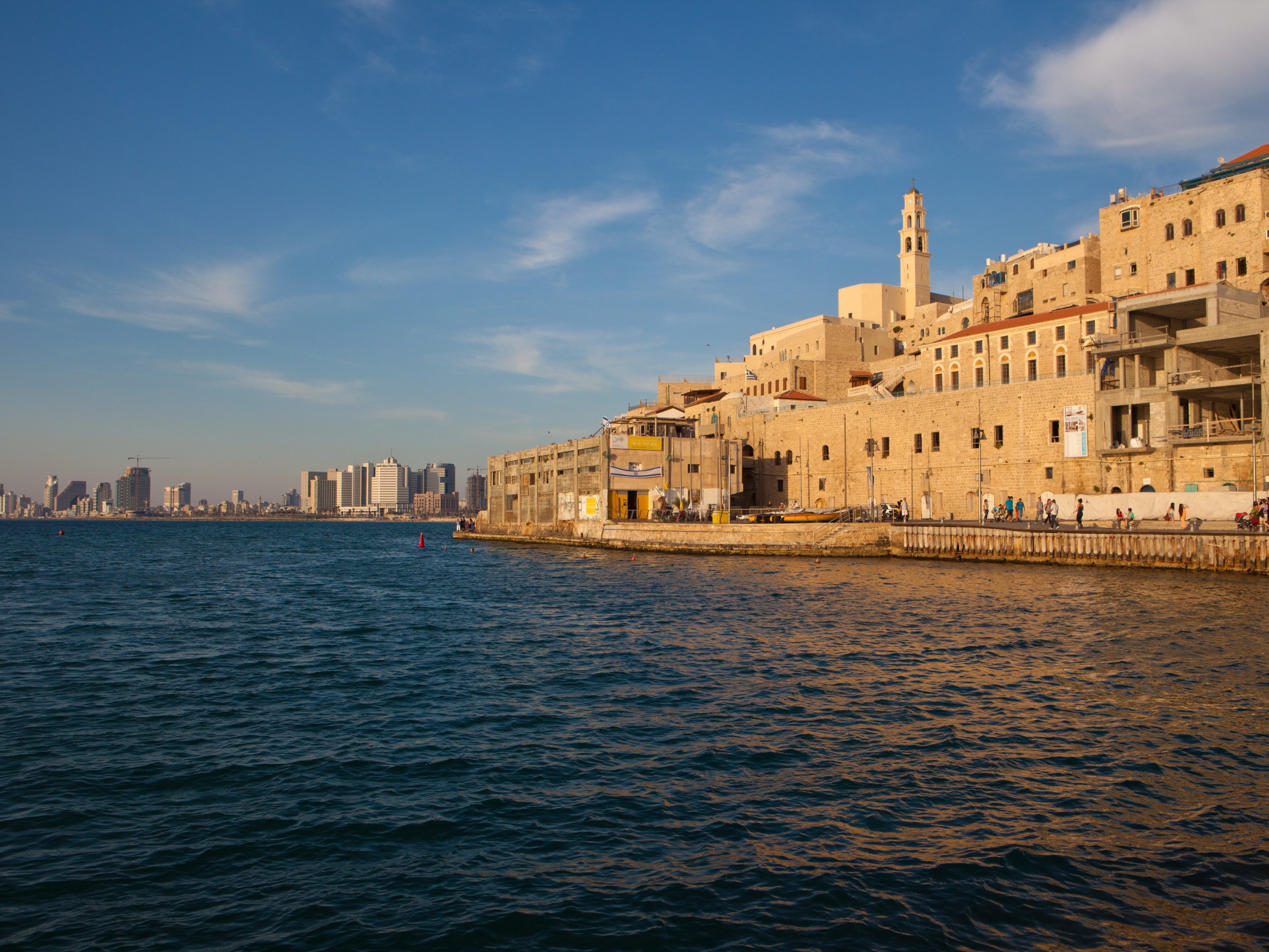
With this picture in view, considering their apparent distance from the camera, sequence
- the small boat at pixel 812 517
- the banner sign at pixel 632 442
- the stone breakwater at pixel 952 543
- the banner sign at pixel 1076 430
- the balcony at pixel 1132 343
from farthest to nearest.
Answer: the banner sign at pixel 632 442 → the small boat at pixel 812 517 → the banner sign at pixel 1076 430 → the balcony at pixel 1132 343 → the stone breakwater at pixel 952 543

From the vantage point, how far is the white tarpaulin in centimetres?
3609

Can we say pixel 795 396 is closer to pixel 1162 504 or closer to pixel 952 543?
pixel 952 543

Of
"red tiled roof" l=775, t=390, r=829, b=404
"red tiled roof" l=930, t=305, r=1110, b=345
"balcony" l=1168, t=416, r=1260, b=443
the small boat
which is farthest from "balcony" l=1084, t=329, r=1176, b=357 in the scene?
"red tiled roof" l=775, t=390, r=829, b=404

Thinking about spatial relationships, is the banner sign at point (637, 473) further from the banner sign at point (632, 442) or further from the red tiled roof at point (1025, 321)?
the red tiled roof at point (1025, 321)

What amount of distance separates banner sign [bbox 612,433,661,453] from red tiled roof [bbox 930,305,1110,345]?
2406 centimetres

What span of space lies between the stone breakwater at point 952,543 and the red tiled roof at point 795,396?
78.2 ft

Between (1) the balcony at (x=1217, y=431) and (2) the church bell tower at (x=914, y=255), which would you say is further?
(2) the church bell tower at (x=914, y=255)

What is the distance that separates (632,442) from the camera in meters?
58.9

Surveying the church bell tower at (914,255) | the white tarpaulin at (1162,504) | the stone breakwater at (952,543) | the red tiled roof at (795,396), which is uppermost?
the church bell tower at (914,255)

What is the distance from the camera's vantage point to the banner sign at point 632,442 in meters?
58.7

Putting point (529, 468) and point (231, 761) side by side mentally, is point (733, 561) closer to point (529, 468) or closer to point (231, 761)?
point (529, 468)

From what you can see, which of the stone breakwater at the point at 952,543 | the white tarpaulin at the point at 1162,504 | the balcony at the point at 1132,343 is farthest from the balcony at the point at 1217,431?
the stone breakwater at the point at 952,543

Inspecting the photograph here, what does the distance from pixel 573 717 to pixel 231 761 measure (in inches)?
206

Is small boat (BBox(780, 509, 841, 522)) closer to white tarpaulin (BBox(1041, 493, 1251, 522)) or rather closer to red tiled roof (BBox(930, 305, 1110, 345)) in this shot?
white tarpaulin (BBox(1041, 493, 1251, 522))
